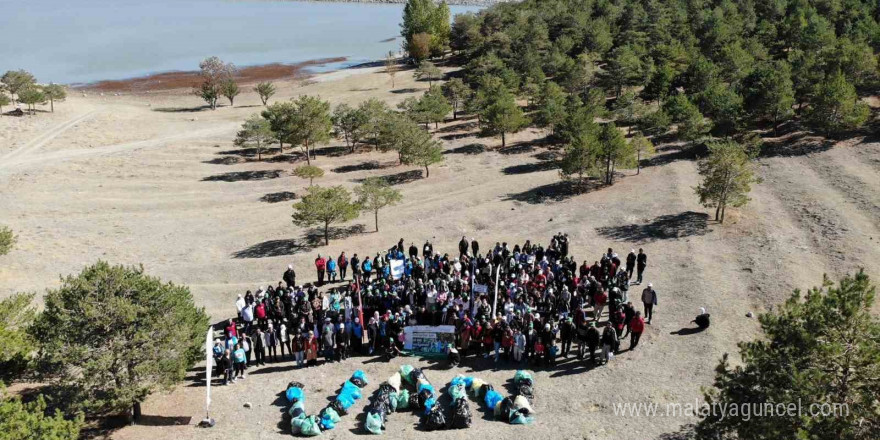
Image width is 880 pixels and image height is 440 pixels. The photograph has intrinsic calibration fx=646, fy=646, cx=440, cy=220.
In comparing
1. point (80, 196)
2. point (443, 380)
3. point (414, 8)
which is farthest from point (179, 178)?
point (414, 8)

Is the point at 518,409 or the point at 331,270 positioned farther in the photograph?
the point at 331,270

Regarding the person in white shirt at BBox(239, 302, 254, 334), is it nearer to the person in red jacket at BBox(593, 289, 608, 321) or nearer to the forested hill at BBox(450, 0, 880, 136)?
the person in red jacket at BBox(593, 289, 608, 321)

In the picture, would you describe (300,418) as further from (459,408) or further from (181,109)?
(181,109)

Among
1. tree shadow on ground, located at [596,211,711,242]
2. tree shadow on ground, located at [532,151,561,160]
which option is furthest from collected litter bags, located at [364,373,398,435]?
tree shadow on ground, located at [532,151,561,160]

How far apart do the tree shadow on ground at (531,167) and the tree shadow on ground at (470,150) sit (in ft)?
15.7

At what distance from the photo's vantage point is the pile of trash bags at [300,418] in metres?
15.4

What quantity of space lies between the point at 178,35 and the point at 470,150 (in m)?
112

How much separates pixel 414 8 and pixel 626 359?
8885cm

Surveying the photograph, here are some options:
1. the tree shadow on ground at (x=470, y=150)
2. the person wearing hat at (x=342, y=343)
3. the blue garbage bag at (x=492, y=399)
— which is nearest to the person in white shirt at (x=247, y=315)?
the person wearing hat at (x=342, y=343)

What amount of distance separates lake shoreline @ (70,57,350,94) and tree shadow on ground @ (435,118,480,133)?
138 ft

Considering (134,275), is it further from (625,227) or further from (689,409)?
(625,227)

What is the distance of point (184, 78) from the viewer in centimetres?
9181

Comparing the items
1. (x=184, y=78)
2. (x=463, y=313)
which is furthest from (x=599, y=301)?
Answer: (x=184, y=78)

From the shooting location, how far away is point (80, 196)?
3991 cm
